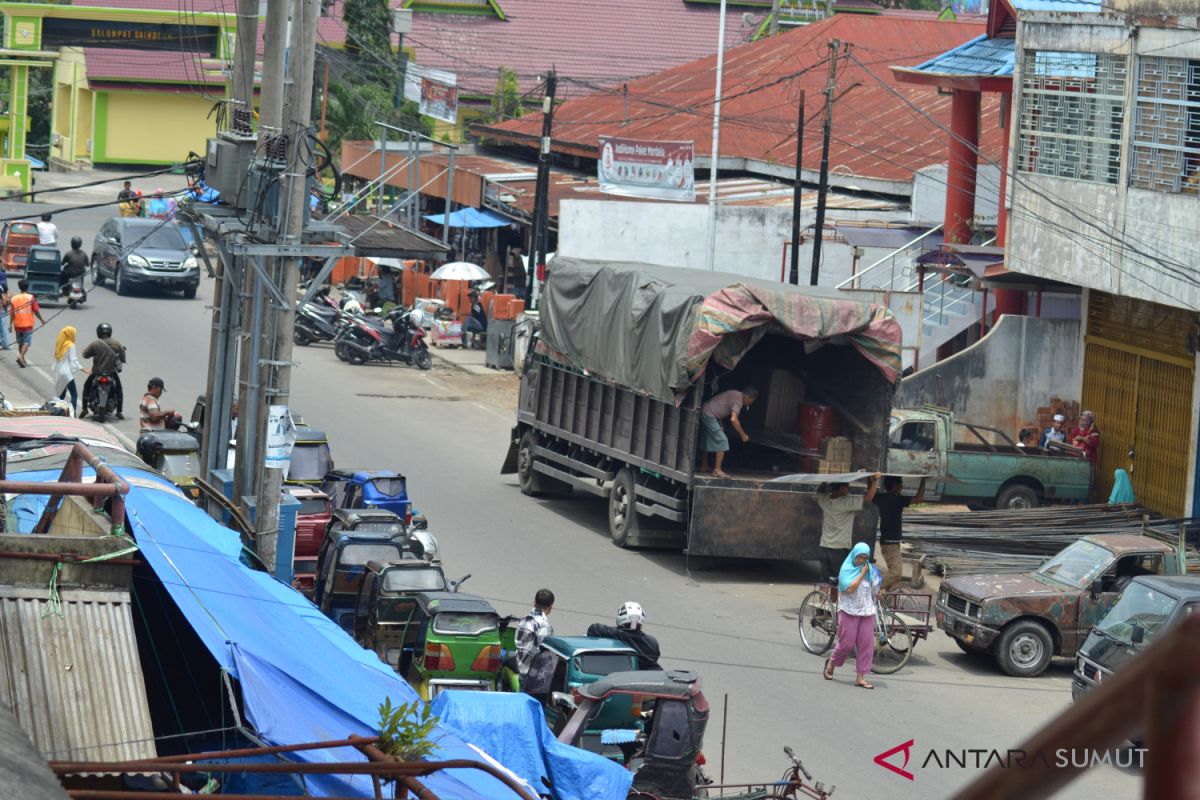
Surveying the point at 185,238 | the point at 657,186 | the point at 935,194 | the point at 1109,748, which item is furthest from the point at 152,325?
the point at 1109,748

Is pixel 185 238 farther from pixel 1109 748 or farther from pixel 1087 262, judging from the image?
pixel 1109 748

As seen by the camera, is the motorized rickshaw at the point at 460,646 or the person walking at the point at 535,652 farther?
the motorized rickshaw at the point at 460,646

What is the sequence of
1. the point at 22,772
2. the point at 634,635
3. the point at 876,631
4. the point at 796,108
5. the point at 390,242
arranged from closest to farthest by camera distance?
the point at 22,772 → the point at 634,635 → the point at 876,631 → the point at 390,242 → the point at 796,108

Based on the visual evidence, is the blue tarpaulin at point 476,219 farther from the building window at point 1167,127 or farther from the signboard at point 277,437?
the signboard at point 277,437

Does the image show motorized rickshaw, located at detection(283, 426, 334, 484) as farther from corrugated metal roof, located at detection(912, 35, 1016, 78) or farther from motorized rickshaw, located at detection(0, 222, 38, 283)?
motorized rickshaw, located at detection(0, 222, 38, 283)

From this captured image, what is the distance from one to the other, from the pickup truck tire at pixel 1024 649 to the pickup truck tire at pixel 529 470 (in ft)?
28.0

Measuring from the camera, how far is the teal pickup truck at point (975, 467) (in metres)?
22.8

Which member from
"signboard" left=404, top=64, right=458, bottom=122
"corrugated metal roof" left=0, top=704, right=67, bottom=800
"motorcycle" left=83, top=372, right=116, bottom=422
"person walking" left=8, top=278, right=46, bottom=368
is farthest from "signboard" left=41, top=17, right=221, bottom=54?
"corrugated metal roof" left=0, top=704, right=67, bottom=800

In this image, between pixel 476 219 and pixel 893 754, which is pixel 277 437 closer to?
pixel 893 754

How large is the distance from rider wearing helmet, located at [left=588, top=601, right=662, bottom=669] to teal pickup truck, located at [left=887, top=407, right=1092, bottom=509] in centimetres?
1050

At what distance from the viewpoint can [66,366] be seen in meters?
23.3

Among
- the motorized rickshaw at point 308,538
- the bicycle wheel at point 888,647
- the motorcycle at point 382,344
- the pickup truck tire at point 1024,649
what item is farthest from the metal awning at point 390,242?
the motorcycle at point 382,344

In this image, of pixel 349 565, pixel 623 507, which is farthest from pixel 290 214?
pixel 623 507

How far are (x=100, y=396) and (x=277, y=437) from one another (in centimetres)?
1105
